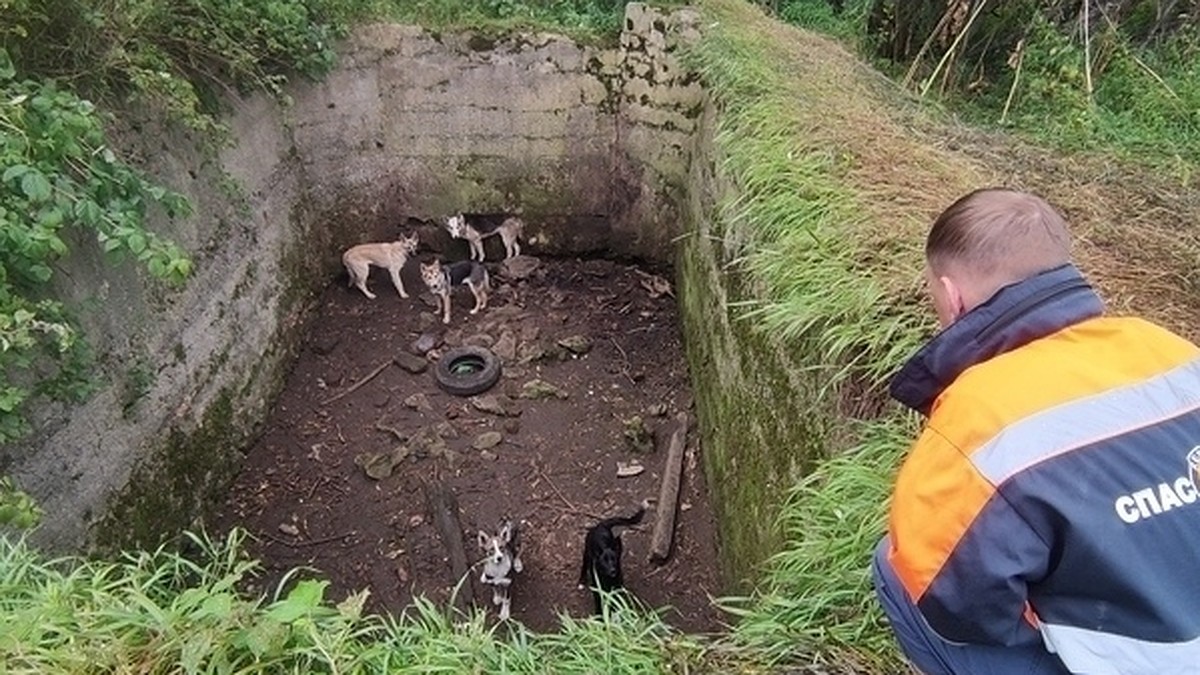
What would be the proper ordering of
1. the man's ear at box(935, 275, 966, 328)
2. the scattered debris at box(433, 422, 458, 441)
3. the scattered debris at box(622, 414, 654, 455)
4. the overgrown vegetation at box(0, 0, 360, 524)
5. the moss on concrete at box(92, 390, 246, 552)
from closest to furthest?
the man's ear at box(935, 275, 966, 328), the overgrown vegetation at box(0, 0, 360, 524), the moss on concrete at box(92, 390, 246, 552), the scattered debris at box(622, 414, 654, 455), the scattered debris at box(433, 422, 458, 441)

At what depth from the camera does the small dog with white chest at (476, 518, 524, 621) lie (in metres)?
4.44

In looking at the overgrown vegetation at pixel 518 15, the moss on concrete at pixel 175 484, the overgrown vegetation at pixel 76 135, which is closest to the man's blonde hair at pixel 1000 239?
the overgrown vegetation at pixel 76 135

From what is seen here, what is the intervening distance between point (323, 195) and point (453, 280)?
1498mm

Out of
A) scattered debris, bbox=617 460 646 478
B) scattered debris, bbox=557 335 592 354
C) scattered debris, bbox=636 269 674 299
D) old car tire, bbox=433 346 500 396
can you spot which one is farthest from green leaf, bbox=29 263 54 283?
scattered debris, bbox=636 269 674 299

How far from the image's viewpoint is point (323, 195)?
7.40m

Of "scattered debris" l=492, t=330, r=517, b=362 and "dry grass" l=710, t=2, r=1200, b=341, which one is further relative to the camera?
"scattered debris" l=492, t=330, r=517, b=362

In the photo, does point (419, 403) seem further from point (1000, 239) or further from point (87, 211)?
point (1000, 239)

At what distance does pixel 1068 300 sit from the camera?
153cm

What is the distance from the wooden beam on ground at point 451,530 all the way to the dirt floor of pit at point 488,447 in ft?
0.20

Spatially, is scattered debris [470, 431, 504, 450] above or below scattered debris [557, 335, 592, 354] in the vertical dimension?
below

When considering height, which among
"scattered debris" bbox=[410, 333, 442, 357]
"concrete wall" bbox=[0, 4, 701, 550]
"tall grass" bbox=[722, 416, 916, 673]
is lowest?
"scattered debris" bbox=[410, 333, 442, 357]

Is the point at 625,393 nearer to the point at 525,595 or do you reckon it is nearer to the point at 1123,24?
the point at 525,595

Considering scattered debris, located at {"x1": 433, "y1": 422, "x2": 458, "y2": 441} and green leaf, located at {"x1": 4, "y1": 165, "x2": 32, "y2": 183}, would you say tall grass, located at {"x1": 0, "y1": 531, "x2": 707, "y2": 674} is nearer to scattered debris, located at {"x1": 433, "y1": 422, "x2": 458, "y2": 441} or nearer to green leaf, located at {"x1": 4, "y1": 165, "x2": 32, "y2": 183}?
green leaf, located at {"x1": 4, "y1": 165, "x2": 32, "y2": 183}

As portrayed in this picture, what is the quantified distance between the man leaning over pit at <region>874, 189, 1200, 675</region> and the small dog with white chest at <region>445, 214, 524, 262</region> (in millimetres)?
6407
